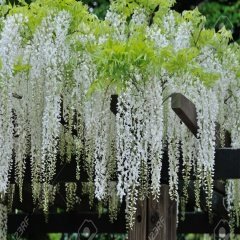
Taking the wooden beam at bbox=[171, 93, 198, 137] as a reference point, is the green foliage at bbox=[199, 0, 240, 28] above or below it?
above


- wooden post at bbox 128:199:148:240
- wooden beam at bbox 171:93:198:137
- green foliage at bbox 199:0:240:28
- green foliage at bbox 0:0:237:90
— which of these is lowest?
wooden post at bbox 128:199:148:240

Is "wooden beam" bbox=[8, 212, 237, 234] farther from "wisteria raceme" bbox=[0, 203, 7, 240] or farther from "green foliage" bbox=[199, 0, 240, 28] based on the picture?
"green foliage" bbox=[199, 0, 240, 28]

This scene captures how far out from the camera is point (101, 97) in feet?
17.1

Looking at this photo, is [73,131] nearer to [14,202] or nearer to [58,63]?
[58,63]

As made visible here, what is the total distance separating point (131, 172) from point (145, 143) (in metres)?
0.22

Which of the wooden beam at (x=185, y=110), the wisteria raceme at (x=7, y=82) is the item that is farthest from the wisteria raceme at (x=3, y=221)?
the wooden beam at (x=185, y=110)

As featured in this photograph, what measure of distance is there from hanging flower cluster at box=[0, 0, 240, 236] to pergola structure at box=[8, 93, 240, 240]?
3.4 inches

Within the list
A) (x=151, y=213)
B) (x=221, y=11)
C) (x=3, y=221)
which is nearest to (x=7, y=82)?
(x=151, y=213)

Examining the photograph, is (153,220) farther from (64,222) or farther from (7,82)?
(64,222)

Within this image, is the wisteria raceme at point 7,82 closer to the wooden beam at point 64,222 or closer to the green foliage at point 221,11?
the wooden beam at point 64,222

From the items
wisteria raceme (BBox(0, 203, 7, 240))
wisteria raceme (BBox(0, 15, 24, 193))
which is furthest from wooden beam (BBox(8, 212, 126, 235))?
wisteria raceme (BBox(0, 15, 24, 193))

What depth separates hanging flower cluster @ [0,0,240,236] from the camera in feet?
16.4

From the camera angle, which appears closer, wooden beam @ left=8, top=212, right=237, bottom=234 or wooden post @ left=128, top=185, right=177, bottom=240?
wooden post @ left=128, top=185, right=177, bottom=240

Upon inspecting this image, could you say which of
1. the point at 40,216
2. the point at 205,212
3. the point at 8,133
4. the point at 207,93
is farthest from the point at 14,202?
the point at 207,93
